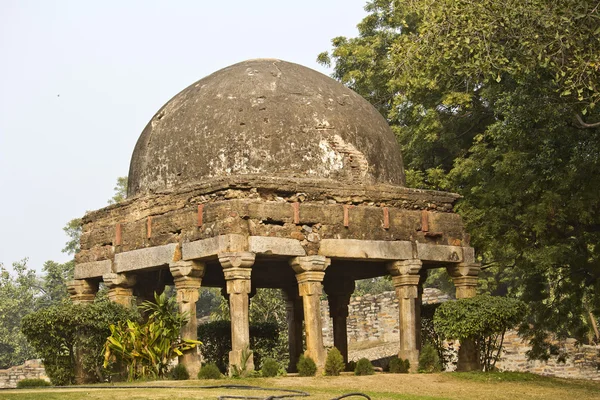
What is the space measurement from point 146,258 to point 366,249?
13.4ft

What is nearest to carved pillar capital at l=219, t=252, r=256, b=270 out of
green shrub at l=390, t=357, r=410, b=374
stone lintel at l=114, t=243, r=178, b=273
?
stone lintel at l=114, t=243, r=178, b=273

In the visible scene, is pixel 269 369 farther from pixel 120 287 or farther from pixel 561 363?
pixel 561 363

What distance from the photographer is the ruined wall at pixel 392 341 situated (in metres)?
28.2

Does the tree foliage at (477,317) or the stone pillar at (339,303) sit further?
the stone pillar at (339,303)

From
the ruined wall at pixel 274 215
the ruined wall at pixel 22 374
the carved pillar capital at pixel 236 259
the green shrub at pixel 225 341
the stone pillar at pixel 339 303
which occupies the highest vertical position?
the ruined wall at pixel 274 215

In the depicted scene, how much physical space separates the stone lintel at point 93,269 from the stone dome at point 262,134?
153cm

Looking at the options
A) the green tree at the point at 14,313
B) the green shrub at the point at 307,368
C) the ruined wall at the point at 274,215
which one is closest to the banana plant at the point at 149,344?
the ruined wall at the point at 274,215

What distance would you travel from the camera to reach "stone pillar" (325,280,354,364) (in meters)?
22.8

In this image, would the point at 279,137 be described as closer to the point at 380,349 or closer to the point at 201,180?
the point at 201,180

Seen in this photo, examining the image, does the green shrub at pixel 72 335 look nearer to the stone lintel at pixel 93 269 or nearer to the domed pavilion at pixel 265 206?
the domed pavilion at pixel 265 206

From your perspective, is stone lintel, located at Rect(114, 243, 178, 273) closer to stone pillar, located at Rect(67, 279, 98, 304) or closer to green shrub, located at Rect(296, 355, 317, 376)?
stone pillar, located at Rect(67, 279, 98, 304)

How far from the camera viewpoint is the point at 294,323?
22953 mm

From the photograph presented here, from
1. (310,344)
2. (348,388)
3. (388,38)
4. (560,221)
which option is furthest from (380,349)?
(348,388)

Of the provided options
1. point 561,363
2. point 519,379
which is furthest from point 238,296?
point 561,363
